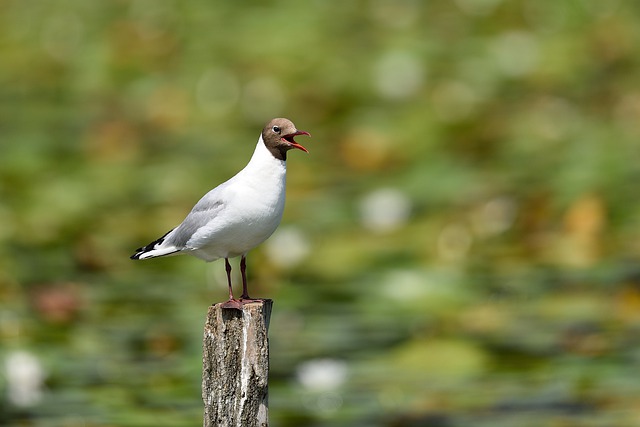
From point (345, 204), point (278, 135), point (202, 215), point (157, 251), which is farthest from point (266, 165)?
Result: point (345, 204)

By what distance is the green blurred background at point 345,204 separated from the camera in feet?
21.1

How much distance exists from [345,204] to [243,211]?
5213 millimetres

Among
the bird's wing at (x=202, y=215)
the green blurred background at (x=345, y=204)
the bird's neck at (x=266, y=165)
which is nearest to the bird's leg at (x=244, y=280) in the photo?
the bird's wing at (x=202, y=215)

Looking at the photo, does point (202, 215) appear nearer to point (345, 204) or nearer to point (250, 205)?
point (250, 205)

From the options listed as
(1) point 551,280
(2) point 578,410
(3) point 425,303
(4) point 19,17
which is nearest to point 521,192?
(1) point 551,280

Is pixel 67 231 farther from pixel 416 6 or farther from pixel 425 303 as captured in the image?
pixel 416 6

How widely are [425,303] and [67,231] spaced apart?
2.72 meters

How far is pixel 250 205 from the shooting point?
149 inches

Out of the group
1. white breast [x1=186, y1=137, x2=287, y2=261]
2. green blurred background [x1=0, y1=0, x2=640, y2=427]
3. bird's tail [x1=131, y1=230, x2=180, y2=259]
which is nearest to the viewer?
white breast [x1=186, y1=137, x2=287, y2=261]

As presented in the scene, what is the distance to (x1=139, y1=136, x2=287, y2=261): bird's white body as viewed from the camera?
3791mm

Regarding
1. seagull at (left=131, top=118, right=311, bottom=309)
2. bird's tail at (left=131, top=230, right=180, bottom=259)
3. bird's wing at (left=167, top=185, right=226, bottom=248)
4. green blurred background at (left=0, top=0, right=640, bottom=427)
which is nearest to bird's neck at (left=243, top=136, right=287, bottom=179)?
seagull at (left=131, top=118, right=311, bottom=309)

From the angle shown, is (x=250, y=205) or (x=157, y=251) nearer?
(x=250, y=205)

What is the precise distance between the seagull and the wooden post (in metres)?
0.05

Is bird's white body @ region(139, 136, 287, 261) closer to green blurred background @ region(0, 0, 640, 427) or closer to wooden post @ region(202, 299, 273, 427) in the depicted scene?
wooden post @ region(202, 299, 273, 427)
